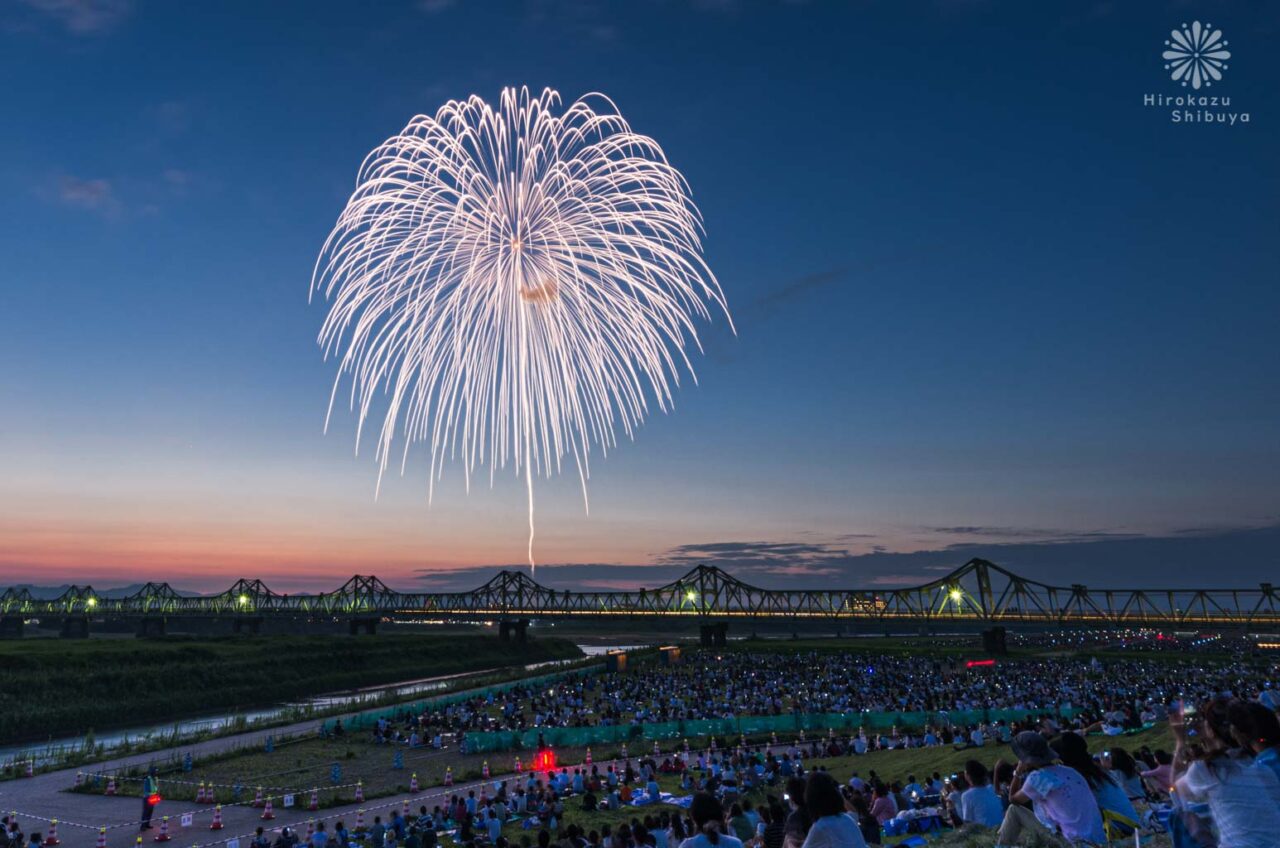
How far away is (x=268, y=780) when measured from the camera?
34.2 metres

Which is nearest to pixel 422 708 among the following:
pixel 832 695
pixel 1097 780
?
pixel 832 695

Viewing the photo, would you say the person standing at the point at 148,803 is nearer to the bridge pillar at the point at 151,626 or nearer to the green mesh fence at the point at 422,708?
the green mesh fence at the point at 422,708

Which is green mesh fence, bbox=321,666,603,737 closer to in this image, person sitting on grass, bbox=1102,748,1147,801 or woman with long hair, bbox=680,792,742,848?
person sitting on grass, bbox=1102,748,1147,801

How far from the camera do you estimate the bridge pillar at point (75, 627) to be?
175 meters

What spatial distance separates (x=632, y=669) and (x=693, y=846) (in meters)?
83.2

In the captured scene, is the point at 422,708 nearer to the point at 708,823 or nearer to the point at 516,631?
the point at 708,823

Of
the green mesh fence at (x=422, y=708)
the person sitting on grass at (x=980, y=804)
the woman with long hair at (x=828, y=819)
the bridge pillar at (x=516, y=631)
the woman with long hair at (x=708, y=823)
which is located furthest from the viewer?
the bridge pillar at (x=516, y=631)

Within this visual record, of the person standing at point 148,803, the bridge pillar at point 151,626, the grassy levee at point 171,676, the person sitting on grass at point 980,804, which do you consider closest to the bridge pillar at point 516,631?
the grassy levee at point 171,676

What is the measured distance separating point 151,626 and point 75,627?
18.6 m

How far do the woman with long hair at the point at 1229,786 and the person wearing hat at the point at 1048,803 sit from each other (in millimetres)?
1114

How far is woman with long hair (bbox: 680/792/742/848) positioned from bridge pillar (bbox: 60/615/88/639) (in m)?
202

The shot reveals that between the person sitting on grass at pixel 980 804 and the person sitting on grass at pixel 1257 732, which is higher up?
the person sitting on grass at pixel 1257 732

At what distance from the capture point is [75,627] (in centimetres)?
19100

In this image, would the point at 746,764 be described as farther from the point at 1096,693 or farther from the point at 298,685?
the point at 298,685
